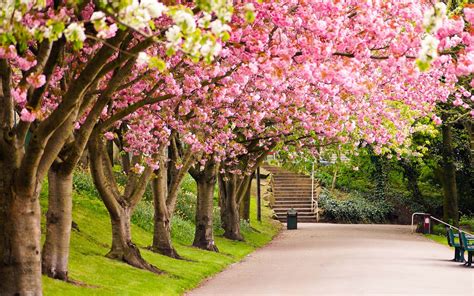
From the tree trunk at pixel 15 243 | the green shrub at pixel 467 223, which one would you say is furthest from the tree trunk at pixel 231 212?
the tree trunk at pixel 15 243

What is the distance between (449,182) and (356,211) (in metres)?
13.3

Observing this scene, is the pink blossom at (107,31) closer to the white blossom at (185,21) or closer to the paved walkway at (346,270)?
the white blossom at (185,21)

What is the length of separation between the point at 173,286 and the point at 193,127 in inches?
181

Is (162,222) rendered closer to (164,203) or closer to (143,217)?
(164,203)

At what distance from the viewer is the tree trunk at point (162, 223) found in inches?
862

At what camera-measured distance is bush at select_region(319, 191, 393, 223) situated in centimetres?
5072

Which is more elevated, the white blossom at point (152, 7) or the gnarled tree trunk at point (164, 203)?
the white blossom at point (152, 7)

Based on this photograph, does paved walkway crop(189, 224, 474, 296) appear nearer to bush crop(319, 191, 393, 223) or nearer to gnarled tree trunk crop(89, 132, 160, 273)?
gnarled tree trunk crop(89, 132, 160, 273)

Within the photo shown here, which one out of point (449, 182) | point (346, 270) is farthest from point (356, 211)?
point (346, 270)


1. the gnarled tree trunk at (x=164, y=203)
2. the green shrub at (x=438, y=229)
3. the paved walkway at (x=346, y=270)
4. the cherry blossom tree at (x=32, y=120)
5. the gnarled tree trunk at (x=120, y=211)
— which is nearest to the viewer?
the cherry blossom tree at (x=32, y=120)

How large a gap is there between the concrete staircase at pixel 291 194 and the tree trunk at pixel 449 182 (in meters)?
13.4

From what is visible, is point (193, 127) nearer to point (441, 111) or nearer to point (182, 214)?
point (182, 214)

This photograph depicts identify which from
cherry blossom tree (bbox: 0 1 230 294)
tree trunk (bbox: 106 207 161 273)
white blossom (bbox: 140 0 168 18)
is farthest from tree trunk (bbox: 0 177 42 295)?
tree trunk (bbox: 106 207 161 273)

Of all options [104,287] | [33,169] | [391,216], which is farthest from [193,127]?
[391,216]
